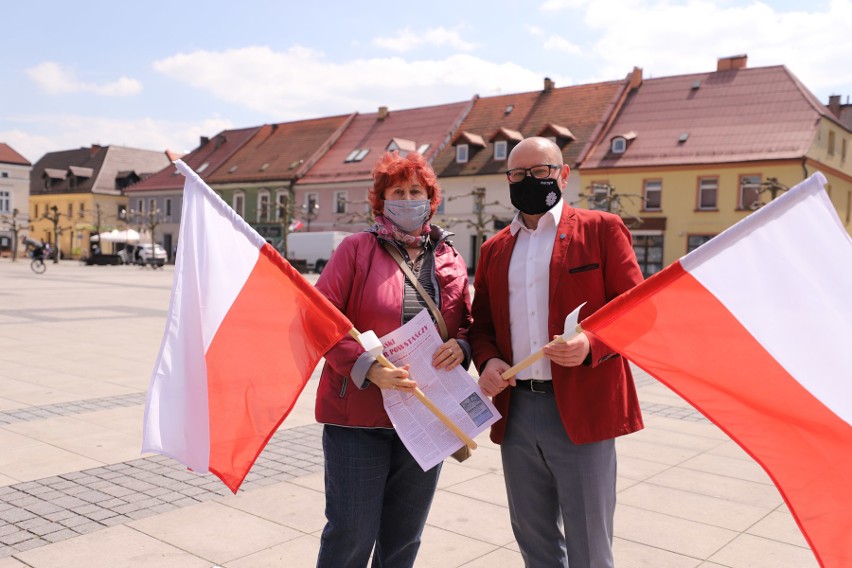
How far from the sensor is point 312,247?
44.8 metres

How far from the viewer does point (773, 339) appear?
281 cm

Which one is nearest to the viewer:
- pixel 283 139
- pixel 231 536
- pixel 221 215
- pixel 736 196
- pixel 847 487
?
pixel 847 487

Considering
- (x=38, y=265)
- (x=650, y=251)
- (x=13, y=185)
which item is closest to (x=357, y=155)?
(x=38, y=265)

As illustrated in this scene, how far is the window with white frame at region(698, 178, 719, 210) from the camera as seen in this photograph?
36.9m

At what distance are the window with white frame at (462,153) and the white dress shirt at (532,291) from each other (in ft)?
140

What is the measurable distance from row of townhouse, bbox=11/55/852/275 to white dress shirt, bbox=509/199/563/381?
90.7ft

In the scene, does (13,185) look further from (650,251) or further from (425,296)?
(425,296)

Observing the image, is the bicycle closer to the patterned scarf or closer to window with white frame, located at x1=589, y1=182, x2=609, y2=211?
window with white frame, located at x1=589, y1=182, x2=609, y2=211

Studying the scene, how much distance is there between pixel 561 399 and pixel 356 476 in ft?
2.82

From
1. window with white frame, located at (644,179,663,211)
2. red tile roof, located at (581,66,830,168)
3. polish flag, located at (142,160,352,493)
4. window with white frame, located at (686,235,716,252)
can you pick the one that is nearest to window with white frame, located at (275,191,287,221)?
red tile roof, located at (581,66,830,168)

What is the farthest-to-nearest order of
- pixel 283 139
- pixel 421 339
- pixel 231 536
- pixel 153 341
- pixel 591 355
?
1. pixel 283 139
2. pixel 153 341
3. pixel 231 536
4. pixel 421 339
5. pixel 591 355

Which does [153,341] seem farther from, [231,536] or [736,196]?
[736,196]

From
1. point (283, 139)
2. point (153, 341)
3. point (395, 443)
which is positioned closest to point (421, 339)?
point (395, 443)

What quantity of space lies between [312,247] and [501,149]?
11.8 metres
